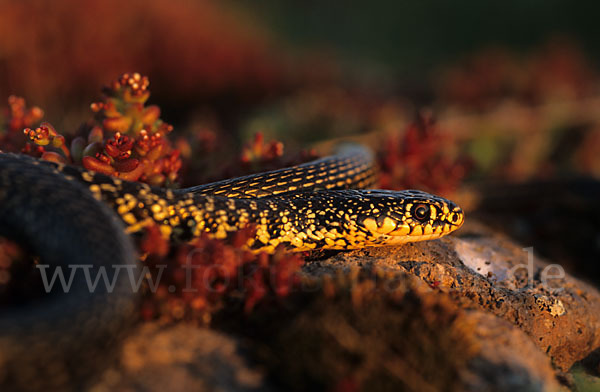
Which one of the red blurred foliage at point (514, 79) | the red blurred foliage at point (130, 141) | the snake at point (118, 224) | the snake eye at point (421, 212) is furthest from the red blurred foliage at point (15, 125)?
the red blurred foliage at point (514, 79)

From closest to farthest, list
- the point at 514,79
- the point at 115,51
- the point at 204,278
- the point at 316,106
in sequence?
the point at 204,278, the point at 115,51, the point at 316,106, the point at 514,79

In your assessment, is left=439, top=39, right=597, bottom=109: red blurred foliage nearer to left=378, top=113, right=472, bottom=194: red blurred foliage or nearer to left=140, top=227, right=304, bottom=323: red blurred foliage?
left=378, top=113, right=472, bottom=194: red blurred foliage

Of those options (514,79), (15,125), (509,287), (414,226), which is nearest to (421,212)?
(414,226)

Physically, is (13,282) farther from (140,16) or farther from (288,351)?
(140,16)

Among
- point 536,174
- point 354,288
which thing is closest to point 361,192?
point 354,288

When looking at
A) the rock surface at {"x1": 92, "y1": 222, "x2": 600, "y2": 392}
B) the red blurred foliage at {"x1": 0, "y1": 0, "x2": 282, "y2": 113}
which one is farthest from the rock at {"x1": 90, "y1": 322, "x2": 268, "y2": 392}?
the red blurred foliage at {"x1": 0, "y1": 0, "x2": 282, "y2": 113}

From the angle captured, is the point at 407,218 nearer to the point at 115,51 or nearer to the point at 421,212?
the point at 421,212
